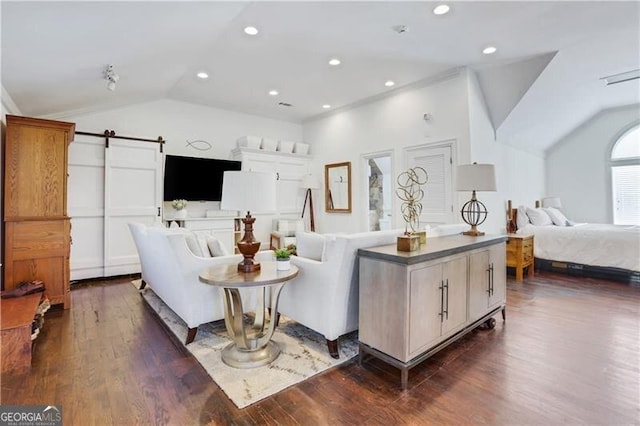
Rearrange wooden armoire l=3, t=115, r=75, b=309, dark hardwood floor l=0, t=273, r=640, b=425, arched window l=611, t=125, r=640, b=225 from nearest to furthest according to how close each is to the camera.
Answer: dark hardwood floor l=0, t=273, r=640, b=425 → wooden armoire l=3, t=115, r=75, b=309 → arched window l=611, t=125, r=640, b=225

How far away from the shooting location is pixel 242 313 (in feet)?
7.70

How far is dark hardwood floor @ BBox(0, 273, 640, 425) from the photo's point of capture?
1.72 m

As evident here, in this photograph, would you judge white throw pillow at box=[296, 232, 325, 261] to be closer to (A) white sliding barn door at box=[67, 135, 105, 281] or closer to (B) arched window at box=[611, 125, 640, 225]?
(A) white sliding barn door at box=[67, 135, 105, 281]

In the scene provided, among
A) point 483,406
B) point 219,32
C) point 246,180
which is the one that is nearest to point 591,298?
point 483,406

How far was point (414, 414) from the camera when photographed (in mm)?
1733

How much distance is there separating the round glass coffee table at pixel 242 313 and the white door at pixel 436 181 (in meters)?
3.23

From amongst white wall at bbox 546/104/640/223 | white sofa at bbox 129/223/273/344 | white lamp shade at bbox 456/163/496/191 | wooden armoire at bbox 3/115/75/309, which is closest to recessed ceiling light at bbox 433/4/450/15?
white lamp shade at bbox 456/163/496/191

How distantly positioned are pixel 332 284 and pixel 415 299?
60 cm

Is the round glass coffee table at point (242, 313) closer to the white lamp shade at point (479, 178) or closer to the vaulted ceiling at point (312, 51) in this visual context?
the white lamp shade at point (479, 178)

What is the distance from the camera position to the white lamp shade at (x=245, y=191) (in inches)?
88.7

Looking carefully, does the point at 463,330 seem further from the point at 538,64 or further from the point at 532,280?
the point at 538,64

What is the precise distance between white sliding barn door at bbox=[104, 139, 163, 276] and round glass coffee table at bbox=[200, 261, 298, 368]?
3276 mm

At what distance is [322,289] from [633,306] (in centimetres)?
360

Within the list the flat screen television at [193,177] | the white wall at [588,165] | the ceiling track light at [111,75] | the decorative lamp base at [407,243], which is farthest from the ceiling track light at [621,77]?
the ceiling track light at [111,75]
